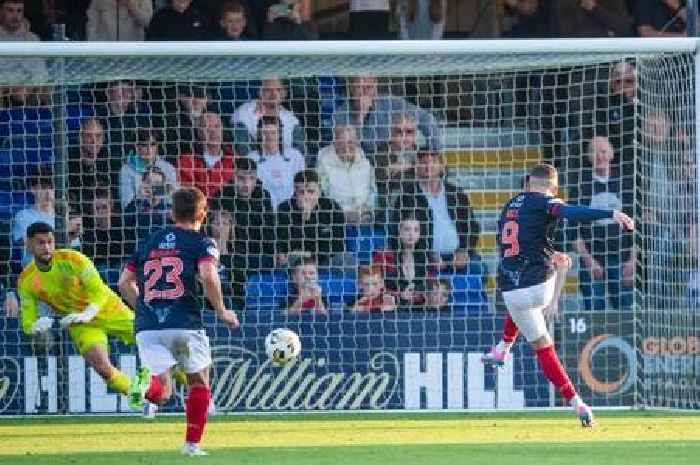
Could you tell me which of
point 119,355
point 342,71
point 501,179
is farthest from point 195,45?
point 501,179

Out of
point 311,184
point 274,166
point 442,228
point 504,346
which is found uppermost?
point 274,166

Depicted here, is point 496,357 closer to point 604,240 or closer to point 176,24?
point 604,240

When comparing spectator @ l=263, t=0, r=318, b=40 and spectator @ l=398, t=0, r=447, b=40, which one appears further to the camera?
spectator @ l=398, t=0, r=447, b=40

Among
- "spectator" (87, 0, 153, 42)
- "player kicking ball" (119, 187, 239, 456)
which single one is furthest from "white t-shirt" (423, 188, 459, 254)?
"player kicking ball" (119, 187, 239, 456)

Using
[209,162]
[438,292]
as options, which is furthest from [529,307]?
[209,162]

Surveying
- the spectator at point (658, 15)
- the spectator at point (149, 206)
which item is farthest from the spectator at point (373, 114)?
the spectator at point (658, 15)

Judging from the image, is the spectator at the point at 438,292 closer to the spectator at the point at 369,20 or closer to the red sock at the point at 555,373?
the red sock at the point at 555,373

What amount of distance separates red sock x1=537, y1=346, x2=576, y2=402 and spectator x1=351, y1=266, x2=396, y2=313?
2.44 m

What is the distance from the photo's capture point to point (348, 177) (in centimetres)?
1633

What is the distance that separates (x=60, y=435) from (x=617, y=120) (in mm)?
5919

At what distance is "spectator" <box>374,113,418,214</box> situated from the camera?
53.7ft

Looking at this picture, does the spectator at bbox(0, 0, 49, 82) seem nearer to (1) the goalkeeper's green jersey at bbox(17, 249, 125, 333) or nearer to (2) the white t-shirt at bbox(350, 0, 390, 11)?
(2) the white t-shirt at bbox(350, 0, 390, 11)

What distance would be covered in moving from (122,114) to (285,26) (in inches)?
78.6

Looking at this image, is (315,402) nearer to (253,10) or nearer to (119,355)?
(119,355)
